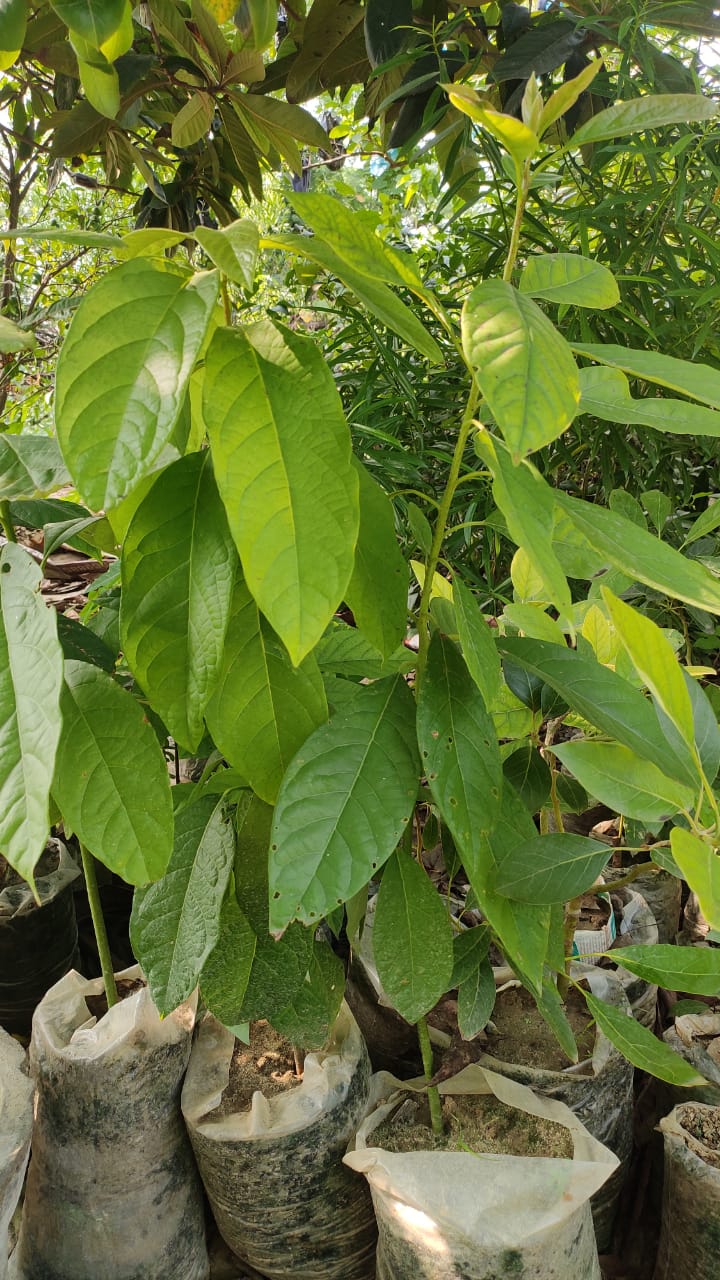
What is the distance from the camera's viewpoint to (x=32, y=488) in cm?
55

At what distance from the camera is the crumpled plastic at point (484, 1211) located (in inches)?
28.7

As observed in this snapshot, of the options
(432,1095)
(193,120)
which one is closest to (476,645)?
(432,1095)

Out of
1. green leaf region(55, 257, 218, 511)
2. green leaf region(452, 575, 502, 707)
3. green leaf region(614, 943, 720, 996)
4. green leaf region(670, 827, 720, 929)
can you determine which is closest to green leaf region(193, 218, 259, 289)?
green leaf region(55, 257, 218, 511)

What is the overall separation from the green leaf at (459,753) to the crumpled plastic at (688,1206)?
1.67 feet

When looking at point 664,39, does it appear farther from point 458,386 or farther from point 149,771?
point 149,771

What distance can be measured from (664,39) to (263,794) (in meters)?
1.62

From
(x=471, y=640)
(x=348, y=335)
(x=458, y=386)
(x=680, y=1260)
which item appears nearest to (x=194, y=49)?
(x=348, y=335)

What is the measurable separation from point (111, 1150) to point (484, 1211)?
1.26 feet

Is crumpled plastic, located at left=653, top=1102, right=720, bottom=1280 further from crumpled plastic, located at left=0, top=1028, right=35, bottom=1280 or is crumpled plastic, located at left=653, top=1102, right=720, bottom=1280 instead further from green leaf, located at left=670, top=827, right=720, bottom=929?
crumpled plastic, located at left=0, top=1028, right=35, bottom=1280

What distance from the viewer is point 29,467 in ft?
1.86

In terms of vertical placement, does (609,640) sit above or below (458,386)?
below

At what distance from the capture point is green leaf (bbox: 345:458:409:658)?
0.59 meters

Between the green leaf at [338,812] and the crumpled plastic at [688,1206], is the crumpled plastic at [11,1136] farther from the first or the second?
the crumpled plastic at [688,1206]

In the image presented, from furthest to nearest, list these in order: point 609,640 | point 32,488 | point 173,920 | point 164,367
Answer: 1. point 609,640
2. point 173,920
3. point 32,488
4. point 164,367
